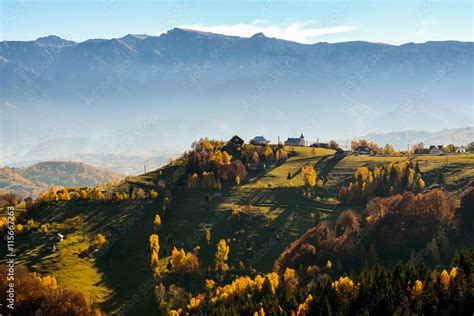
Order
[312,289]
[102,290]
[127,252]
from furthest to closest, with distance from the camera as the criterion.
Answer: [127,252], [102,290], [312,289]

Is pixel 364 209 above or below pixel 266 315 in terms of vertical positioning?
above

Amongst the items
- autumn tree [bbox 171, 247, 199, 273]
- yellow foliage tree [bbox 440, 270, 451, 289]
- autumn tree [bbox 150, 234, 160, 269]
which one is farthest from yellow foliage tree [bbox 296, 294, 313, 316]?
autumn tree [bbox 150, 234, 160, 269]

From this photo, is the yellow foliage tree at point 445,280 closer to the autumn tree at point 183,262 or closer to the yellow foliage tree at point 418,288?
the yellow foliage tree at point 418,288

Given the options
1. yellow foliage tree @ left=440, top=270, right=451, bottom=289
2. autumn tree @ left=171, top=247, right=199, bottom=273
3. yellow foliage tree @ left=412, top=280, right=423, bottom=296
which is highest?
yellow foliage tree @ left=440, top=270, right=451, bottom=289

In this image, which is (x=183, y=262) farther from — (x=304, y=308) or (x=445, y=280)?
(x=445, y=280)

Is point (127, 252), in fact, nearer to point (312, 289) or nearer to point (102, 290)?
point (102, 290)

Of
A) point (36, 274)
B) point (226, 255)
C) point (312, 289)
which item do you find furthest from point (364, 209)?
point (36, 274)

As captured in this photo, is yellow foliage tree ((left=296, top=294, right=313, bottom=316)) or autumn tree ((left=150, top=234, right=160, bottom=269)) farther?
autumn tree ((left=150, top=234, right=160, bottom=269))

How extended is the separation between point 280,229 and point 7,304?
8725 cm

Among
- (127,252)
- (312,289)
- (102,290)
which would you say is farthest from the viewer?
(127,252)

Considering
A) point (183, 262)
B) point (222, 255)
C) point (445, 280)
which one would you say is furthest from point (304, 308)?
point (183, 262)

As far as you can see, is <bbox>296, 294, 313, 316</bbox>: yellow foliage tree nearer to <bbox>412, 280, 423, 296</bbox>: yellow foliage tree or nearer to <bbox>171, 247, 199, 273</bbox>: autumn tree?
<bbox>412, 280, 423, 296</bbox>: yellow foliage tree

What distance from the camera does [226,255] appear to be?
17025 centimetres

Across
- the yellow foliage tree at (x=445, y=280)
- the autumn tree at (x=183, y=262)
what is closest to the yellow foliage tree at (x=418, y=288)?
the yellow foliage tree at (x=445, y=280)
